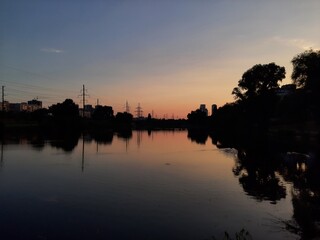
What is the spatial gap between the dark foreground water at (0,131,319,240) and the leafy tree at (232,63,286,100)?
248 ft

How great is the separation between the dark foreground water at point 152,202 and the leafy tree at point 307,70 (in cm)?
3727

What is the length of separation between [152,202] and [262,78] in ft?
309

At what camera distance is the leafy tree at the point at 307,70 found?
2687 inches

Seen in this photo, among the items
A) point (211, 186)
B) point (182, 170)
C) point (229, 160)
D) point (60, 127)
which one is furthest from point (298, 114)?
point (60, 127)

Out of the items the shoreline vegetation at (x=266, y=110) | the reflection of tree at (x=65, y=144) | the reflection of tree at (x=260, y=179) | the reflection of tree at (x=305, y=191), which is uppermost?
the shoreline vegetation at (x=266, y=110)

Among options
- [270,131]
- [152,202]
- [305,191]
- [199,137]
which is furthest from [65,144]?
[270,131]

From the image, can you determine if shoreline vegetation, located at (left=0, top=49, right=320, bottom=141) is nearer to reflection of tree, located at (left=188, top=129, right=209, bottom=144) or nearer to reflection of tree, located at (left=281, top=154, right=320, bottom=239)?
reflection of tree, located at (left=188, top=129, right=209, bottom=144)

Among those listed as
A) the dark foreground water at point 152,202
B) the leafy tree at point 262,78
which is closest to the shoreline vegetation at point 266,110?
the leafy tree at point 262,78

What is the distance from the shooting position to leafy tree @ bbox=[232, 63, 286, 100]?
355ft

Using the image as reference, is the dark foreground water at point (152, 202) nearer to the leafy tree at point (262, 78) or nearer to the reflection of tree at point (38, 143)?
the reflection of tree at point (38, 143)

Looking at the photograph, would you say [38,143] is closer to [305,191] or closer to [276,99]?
[305,191]

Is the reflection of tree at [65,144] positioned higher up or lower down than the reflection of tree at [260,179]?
higher up

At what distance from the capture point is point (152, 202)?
20.8 meters

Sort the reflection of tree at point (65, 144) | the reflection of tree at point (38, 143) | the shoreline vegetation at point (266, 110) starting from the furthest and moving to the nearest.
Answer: the shoreline vegetation at point (266, 110)
the reflection of tree at point (65, 144)
the reflection of tree at point (38, 143)
